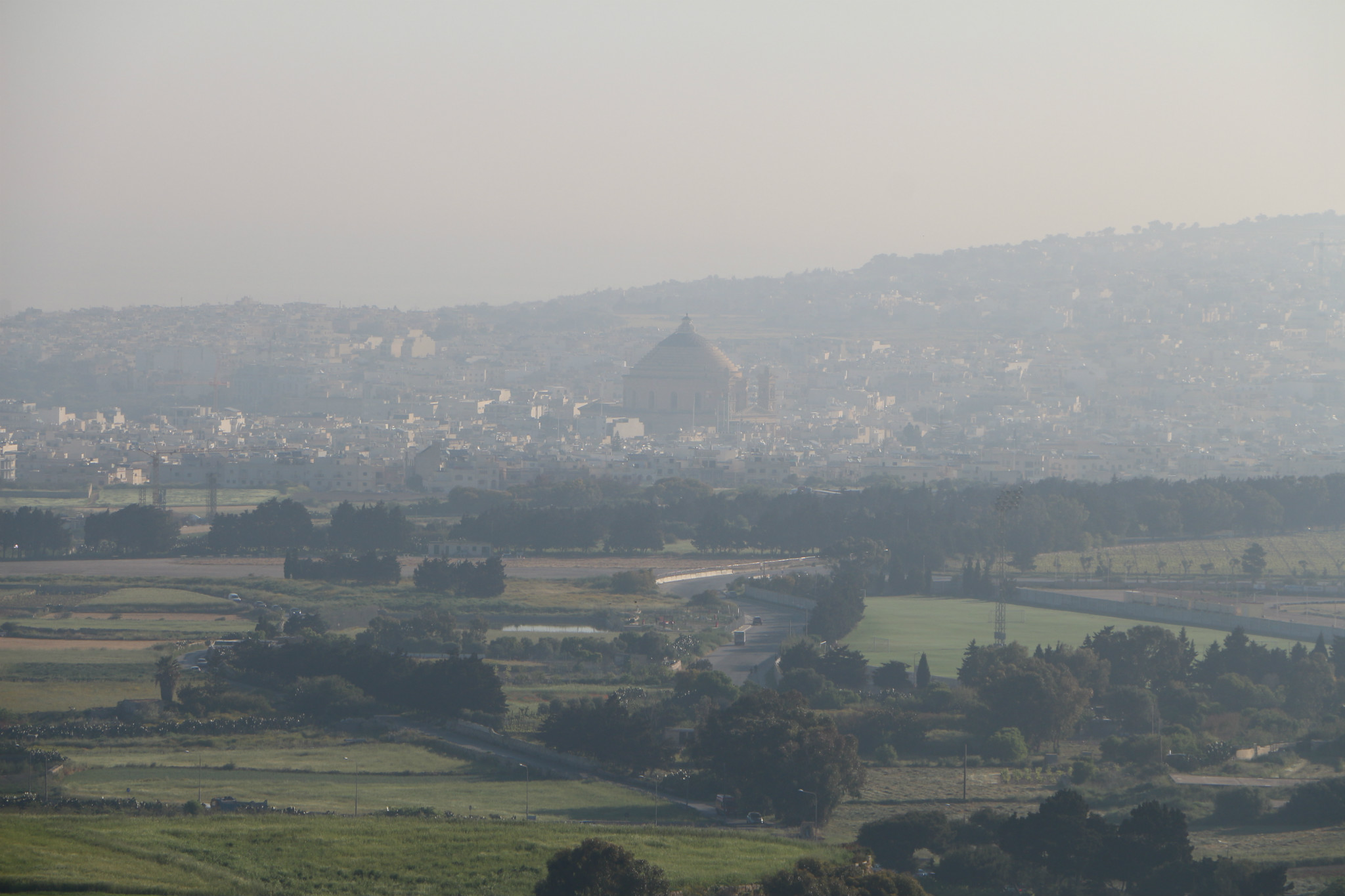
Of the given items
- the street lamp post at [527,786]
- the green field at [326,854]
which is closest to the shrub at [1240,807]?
the green field at [326,854]

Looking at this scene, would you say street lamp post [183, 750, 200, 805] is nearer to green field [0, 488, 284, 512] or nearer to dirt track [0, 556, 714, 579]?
dirt track [0, 556, 714, 579]

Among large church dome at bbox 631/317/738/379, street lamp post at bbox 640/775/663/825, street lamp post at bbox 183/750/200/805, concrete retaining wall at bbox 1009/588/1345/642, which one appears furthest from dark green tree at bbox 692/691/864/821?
large church dome at bbox 631/317/738/379

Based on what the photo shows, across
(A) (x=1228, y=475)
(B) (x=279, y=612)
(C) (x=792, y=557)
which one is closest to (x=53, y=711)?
(B) (x=279, y=612)

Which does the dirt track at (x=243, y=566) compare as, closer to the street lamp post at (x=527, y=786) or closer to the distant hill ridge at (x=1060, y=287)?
the street lamp post at (x=527, y=786)

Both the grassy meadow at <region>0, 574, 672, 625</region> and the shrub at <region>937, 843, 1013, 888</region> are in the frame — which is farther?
the grassy meadow at <region>0, 574, 672, 625</region>

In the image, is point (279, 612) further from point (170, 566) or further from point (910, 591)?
point (910, 591)

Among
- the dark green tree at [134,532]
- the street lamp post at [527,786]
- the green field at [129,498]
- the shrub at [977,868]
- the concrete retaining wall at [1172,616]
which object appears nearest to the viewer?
the shrub at [977,868]
